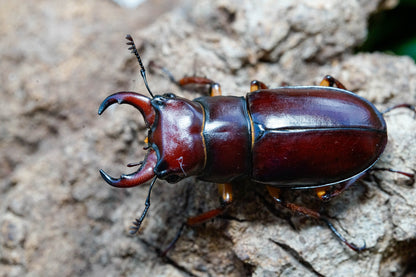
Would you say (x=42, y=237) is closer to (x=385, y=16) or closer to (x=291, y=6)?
(x=291, y=6)

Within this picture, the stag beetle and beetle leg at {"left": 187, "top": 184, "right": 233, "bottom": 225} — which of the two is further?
beetle leg at {"left": 187, "top": 184, "right": 233, "bottom": 225}

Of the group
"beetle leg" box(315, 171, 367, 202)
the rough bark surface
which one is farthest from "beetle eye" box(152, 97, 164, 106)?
"beetle leg" box(315, 171, 367, 202)

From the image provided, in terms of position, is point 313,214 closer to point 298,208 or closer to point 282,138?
point 298,208

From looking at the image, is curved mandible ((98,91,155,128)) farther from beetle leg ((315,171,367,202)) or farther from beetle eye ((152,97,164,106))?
beetle leg ((315,171,367,202))

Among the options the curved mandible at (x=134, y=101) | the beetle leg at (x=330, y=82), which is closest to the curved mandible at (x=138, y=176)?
the curved mandible at (x=134, y=101)

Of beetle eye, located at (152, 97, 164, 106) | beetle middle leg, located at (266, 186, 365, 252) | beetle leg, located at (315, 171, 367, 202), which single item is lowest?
beetle middle leg, located at (266, 186, 365, 252)

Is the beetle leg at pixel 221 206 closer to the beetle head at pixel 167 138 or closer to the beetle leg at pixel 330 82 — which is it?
the beetle head at pixel 167 138

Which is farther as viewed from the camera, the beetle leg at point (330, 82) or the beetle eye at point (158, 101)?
the beetle leg at point (330, 82)
